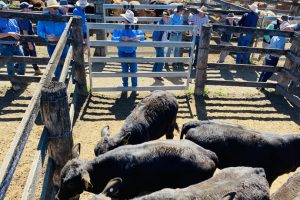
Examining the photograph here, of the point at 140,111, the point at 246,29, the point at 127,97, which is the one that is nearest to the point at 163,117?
the point at 140,111

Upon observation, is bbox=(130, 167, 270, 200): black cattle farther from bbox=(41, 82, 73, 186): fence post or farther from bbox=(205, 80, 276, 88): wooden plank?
bbox=(205, 80, 276, 88): wooden plank

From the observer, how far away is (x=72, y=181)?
4004 millimetres

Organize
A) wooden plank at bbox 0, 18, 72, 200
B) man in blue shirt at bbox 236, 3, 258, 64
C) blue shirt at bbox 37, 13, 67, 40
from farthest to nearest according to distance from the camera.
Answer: man in blue shirt at bbox 236, 3, 258, 64
blue shirt at bbox 37, 13, 67, 40
wooden plank at bbox 0, 18, 72, 200

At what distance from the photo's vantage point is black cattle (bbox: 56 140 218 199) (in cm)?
447

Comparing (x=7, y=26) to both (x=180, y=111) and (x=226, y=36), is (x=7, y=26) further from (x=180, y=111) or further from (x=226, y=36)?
(x=226, y=36)

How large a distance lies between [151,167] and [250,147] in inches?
70.7

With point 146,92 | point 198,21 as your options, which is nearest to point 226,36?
point 198,21

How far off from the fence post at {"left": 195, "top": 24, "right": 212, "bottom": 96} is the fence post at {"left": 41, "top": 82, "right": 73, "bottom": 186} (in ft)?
16.5

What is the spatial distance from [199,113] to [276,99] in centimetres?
276

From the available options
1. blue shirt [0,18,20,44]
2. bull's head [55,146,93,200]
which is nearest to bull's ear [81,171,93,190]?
bull's head [55,146,93,200]

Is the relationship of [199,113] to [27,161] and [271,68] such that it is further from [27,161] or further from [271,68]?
[27,161]

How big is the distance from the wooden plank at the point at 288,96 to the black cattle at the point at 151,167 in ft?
15.8

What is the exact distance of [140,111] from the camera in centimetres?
592

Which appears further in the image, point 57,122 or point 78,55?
point 78,55
